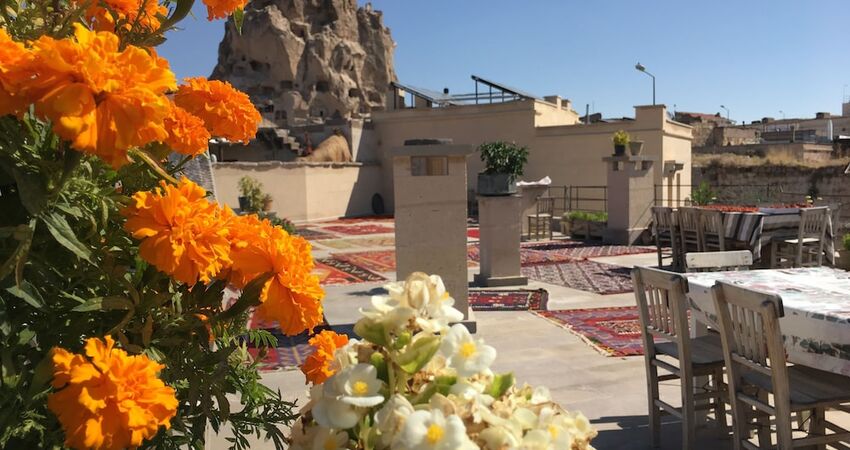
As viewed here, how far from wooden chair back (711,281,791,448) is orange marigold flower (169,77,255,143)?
7.12ft

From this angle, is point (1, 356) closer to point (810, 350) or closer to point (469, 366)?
point (469, 366)

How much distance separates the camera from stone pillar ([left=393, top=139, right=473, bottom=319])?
5.27 meters

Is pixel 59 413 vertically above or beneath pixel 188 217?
beneath

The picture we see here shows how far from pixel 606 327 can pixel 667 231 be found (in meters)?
3.84

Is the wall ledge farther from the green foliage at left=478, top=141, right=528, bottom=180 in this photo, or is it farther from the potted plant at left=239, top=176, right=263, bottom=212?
the green foliage at left=478, top=141, right=528, bottom=180

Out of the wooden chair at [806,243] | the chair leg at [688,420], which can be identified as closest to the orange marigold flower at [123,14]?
the chair leg at [688,420]

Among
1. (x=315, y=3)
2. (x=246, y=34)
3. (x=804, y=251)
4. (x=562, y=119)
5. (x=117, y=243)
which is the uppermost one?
(x=315, y=3)

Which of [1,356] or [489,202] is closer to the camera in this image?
[1,356]

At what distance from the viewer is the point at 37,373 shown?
75 cm

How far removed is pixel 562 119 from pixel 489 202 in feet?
54.5

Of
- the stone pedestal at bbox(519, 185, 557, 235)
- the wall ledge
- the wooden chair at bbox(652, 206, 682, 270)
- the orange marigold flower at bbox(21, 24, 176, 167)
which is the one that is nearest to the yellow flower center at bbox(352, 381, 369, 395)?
the orange marigold flower at bbox(21, 24, 176, 167)

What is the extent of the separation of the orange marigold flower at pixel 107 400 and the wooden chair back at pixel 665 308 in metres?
2.68

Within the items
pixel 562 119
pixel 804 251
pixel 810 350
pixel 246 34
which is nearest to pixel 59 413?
pixel 810 350

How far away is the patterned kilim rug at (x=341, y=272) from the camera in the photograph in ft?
28.2
